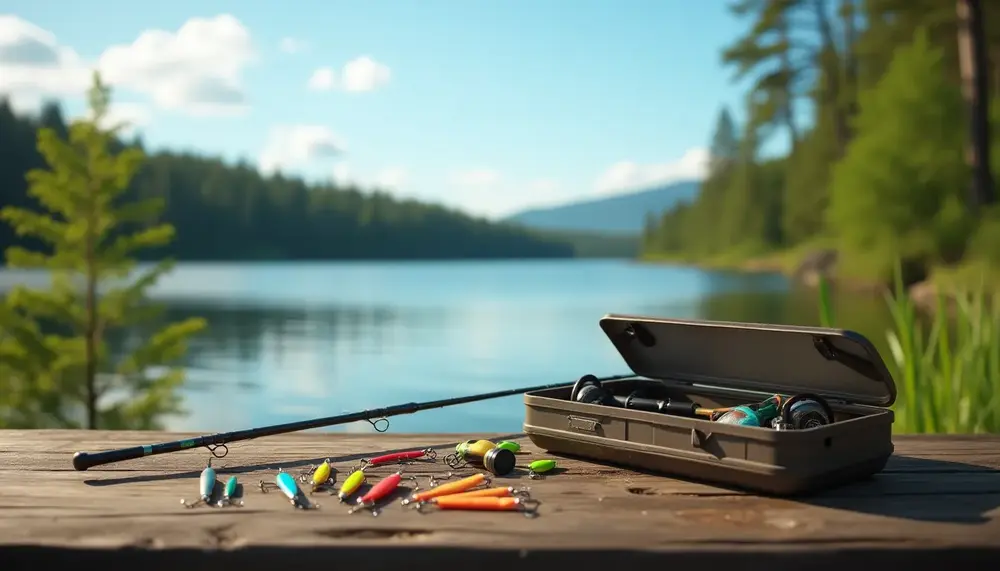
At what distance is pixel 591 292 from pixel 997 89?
60.9 feet

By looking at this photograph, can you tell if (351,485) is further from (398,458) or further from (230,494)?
(398,458)

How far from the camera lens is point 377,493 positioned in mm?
2559

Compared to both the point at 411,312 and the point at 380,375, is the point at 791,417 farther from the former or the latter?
the point at 411,312

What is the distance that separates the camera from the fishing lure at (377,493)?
247 centimetres

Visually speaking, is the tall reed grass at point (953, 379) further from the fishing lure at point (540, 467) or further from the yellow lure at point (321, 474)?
the yellow lure at point (321, 474)

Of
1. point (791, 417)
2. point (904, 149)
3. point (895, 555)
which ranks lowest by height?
point (895, 555)

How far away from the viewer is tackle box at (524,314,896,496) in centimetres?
246

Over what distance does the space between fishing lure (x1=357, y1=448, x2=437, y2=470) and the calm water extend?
7.17m

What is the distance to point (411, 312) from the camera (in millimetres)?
29844

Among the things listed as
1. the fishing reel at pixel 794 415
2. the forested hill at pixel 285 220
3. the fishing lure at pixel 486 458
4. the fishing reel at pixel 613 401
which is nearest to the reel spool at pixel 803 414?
the fishing reel at pixel 794 415

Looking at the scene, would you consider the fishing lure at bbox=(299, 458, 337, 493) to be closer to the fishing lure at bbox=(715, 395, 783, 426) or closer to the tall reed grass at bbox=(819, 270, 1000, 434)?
the fishing lure at bbox=(715, 395, 783, 426)

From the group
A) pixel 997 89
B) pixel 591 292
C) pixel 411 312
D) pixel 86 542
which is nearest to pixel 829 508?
pixel 86 542

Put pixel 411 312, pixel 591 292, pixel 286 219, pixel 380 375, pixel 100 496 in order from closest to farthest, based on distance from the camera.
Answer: pixel 100 496, pixel 380 375, pixel 411 312, pixel 591 292, pixel 286 219

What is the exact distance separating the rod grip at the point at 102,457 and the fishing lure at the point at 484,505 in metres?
1.03
